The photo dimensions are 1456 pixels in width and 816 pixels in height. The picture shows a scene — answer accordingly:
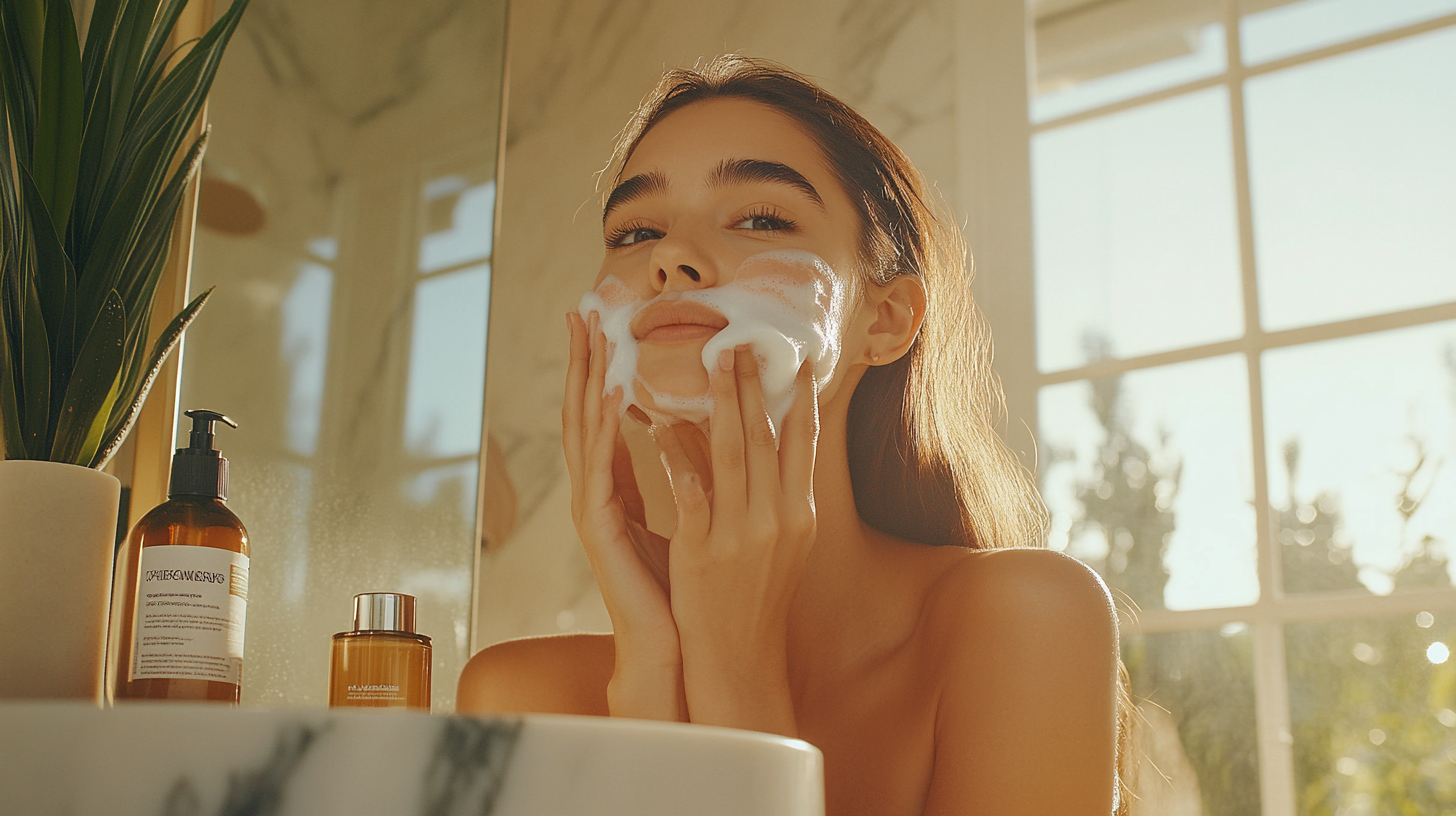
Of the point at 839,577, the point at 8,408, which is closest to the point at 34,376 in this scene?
the point at 8,408

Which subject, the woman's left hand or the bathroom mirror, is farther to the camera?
the bathroom mirror

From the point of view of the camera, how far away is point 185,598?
63 centimetres

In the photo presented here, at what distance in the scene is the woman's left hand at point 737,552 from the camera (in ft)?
2.64

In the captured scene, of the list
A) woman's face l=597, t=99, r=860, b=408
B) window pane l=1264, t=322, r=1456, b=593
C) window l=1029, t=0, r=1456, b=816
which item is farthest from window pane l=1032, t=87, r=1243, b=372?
woman's face l=597, t=99, r=860, b=408

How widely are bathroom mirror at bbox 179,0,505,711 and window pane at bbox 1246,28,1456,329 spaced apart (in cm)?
92

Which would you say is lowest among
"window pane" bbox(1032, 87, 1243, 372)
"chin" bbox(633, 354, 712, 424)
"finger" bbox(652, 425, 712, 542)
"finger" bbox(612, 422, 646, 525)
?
"finger" bbox(652, 425, 712, 542)

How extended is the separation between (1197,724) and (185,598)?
3.34 ft

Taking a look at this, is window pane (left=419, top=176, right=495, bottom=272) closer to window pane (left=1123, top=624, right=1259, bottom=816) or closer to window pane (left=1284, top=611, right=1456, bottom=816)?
window pane (left=1123, top=624, right=1259, bottom=816)

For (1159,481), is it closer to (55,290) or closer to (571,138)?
(571,138)

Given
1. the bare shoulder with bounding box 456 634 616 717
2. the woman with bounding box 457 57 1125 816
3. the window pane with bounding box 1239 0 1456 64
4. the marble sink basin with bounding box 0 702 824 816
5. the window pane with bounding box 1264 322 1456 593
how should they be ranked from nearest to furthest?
the marble sink basin with bounding box 0 702 824 816 → the woman with bounding box 457 57 1125 816 → the bare shoulder with bounding box 456 634 616 717 → the window pane with bounding box 1264 322 1456 593 → the window pane with bounding box 1239 0 1456 64

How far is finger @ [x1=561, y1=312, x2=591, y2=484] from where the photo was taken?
90cm

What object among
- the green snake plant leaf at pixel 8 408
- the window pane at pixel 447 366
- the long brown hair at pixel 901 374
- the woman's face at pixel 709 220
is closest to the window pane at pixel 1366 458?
the long brown hair at pixel 901 374

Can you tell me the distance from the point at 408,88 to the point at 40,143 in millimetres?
737

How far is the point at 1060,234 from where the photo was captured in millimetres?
1408
